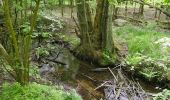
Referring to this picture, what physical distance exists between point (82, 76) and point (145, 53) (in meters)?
3.07

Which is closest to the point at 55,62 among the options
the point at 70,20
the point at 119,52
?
the point at 119,52

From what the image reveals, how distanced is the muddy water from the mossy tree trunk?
1.81ft

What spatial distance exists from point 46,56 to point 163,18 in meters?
10.7

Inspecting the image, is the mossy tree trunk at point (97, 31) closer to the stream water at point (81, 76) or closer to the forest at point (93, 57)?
the forest at point (93, 57)

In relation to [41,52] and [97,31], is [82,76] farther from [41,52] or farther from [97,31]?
[97,31]

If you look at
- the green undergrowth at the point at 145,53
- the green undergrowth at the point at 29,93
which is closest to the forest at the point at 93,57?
the green undergrowth at the point at 145,53

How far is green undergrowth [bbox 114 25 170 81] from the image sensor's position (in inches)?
380

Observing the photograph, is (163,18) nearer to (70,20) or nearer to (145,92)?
(70,20)

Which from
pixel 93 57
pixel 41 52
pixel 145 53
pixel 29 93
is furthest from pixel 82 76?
pixel 29 93

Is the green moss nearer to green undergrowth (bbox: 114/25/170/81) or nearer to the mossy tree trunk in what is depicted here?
the mossy tree trunk

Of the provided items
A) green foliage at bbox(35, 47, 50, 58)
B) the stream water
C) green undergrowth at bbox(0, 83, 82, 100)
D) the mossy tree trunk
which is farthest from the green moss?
green undergrowth at bbox(0, 83, 82, 100)

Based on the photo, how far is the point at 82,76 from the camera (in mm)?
9805

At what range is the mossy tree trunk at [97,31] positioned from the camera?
35.8 ft

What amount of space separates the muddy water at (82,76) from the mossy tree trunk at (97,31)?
1.81ft
